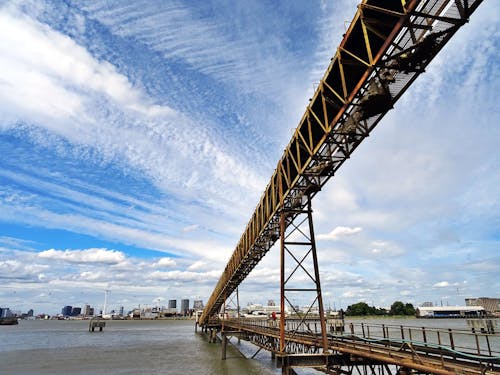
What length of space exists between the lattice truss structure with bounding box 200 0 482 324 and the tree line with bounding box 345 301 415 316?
580 feet

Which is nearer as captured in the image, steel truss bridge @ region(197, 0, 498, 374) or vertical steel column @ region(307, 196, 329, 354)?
steel truss bridge @ region(197, 0, 498, 374)

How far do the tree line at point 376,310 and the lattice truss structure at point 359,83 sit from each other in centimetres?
17675

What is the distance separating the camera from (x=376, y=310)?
18088cm

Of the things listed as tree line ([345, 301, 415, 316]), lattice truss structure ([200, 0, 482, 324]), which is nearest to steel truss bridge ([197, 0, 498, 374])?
lattice truss structure ([200, 0, 482, 324])

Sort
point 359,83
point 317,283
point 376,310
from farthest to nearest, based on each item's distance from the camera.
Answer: point 376,310, point 317,283, point 359,83

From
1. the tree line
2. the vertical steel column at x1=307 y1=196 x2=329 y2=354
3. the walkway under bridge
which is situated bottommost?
the tree line

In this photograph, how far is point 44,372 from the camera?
102 feet

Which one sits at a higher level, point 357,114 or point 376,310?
point 357,114

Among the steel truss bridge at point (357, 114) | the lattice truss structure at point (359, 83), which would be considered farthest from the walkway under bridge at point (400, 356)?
the lattice truss structure at point (359, 83)

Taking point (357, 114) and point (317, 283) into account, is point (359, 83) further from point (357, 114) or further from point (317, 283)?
point (317, 283)

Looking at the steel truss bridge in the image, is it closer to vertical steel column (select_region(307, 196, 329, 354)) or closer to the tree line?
vertical steel column (select_region(307, 196, 329, 354))

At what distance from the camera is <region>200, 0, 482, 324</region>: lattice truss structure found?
9312mm

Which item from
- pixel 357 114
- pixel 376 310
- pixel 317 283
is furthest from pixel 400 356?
pixel 376 310

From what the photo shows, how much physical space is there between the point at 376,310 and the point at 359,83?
19642 centimetres
